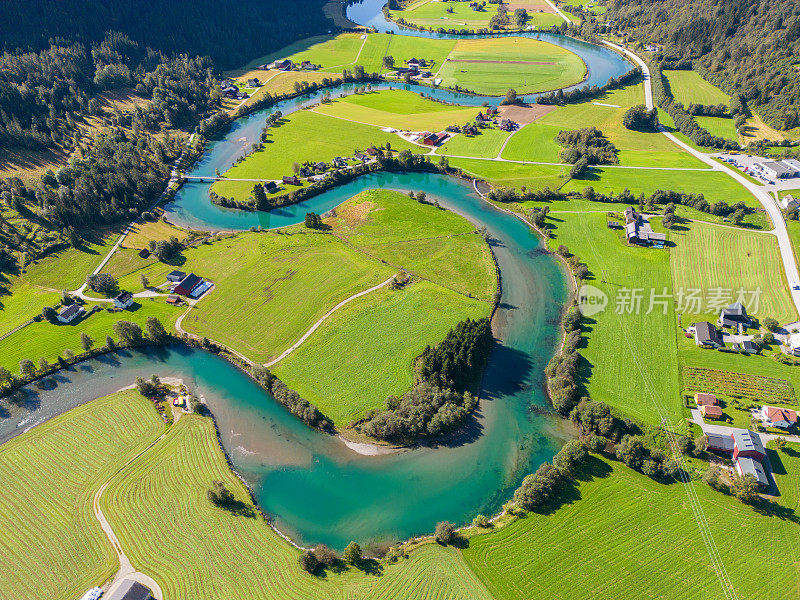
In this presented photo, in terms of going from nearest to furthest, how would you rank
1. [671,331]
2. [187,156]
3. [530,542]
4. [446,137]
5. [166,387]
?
[530,542] → [166,387] → [671,331] → [187,156] → [446,137]

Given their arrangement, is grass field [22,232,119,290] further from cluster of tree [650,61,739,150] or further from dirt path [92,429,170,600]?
cluster of tree [650,61,739,150]

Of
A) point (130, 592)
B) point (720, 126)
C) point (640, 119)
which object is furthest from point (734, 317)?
point (720, 126)

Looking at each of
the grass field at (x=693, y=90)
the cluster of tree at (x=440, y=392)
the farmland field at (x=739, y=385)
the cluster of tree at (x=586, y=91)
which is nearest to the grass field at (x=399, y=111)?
the cluster of tree at (x=586, y=91)

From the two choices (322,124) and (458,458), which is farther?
(322,124)

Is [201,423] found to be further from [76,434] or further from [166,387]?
[76,434]

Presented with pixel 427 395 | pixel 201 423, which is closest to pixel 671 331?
pixel 427 395

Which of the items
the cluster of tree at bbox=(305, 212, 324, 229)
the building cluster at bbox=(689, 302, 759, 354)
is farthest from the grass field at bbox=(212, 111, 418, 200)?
the building cluster at bbox=(689, 302, 759, 354)

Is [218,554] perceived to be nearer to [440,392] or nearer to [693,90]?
[440,392]
